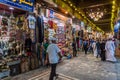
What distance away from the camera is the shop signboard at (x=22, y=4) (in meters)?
5.92

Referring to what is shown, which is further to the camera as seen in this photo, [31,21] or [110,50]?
[110,50]

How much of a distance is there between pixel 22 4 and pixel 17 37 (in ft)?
5.16

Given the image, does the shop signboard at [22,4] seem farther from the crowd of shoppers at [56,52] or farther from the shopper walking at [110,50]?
the shopper walking at [110,50]

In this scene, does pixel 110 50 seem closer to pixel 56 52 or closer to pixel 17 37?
pixel 56 52

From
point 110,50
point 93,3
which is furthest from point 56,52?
point 93,3

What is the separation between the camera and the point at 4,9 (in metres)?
6.34

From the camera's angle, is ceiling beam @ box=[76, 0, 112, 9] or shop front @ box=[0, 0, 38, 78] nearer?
shop front @ box=[0, 0, 38, 78]

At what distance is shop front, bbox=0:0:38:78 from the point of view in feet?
19.8

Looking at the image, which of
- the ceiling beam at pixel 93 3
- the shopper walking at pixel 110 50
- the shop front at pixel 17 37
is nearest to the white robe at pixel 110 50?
the shopper walking at pixel 110 50

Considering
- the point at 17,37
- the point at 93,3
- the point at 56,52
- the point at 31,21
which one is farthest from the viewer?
the point at 93,3

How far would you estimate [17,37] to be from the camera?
690cm

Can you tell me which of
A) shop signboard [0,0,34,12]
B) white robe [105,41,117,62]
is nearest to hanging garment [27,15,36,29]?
shop signboard [0,0,34,12]

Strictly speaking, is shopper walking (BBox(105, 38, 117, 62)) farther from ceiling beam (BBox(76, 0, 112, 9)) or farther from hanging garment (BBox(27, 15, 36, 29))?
ceiling beam (BBox(76, 0, 112, 9))

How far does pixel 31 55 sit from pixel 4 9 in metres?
2.47
